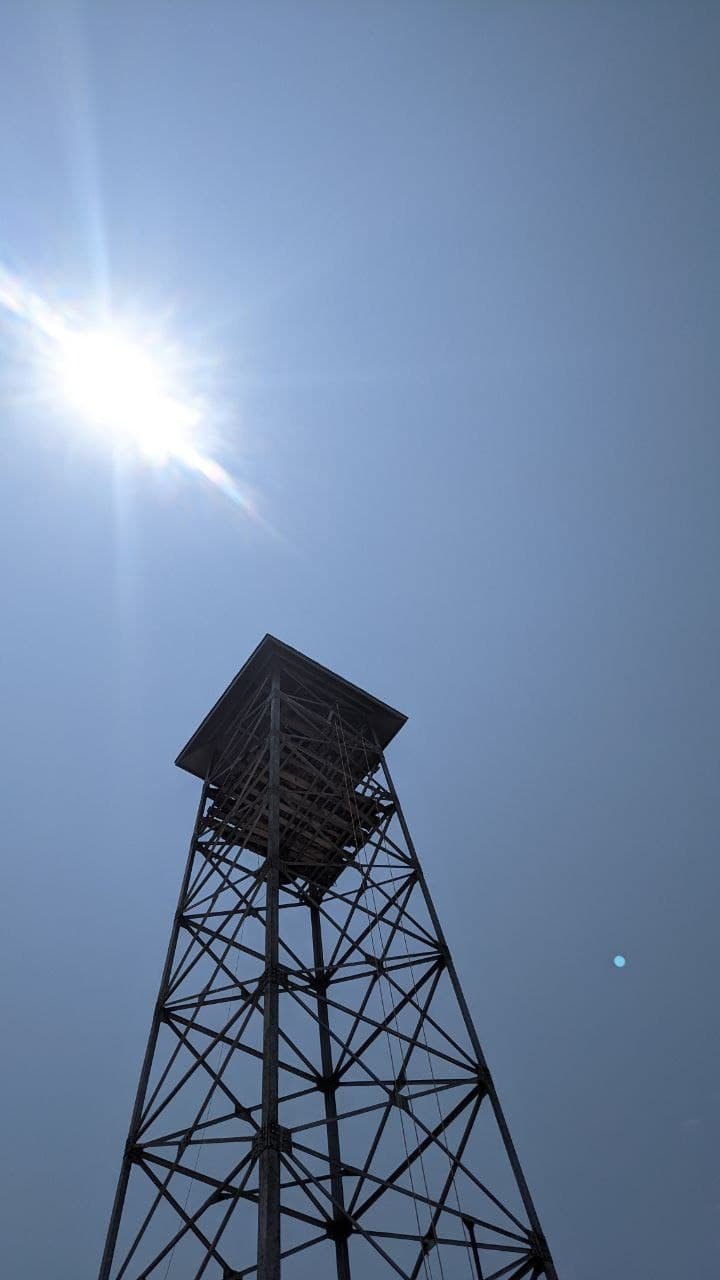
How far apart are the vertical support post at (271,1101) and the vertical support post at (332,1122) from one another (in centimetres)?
70

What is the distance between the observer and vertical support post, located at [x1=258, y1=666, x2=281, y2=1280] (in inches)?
277

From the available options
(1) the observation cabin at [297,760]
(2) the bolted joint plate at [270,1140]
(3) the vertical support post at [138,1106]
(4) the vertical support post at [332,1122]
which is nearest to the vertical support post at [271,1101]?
(2) the bolted joint plate at [270,1140]

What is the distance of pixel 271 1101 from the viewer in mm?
7914

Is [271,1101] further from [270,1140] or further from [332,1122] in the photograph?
[332,1122]

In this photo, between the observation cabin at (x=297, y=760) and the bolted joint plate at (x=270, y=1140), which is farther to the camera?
the observation cabin at (x=297, y=760)

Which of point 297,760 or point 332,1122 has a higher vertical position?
point 297,760

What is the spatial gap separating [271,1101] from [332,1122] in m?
2.90

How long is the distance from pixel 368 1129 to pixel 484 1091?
2502 centimetres

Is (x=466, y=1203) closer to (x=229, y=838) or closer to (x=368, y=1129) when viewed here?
(x=368, y=1129)

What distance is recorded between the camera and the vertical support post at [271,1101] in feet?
23.0

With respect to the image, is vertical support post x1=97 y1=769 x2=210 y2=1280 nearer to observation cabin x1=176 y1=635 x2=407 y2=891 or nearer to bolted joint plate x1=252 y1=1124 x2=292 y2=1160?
observation cabin x1=176 y1=635 x2=407 y2=891

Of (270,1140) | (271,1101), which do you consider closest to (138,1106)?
(271,1101)

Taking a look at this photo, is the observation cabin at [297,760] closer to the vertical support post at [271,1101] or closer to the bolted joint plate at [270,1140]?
the vertical support post at [271,1101]

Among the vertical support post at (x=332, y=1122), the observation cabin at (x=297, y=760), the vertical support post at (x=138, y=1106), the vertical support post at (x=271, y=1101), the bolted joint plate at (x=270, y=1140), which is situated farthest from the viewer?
the observation cabin at (x=297, y=760)
